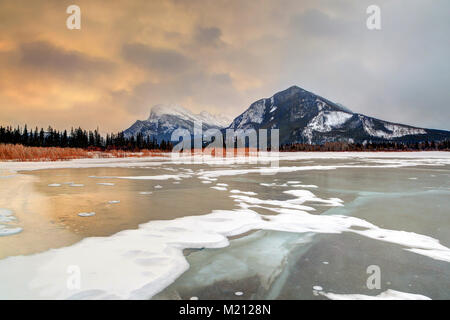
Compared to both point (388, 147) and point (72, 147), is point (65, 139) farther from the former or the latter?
point (388, 147)

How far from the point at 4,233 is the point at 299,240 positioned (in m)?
5.14

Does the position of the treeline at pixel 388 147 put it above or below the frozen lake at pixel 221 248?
above

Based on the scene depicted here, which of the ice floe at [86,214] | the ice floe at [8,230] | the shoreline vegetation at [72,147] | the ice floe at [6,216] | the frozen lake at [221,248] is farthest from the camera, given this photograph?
the shoreline vegetation at [72,147]

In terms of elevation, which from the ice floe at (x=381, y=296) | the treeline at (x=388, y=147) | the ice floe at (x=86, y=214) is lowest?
the ice floe at (x=381, y=296)

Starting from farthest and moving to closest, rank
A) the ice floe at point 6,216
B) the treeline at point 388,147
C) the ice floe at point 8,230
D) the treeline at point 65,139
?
the treeline at point 388,147
the treeline at point 65,139
the ice floe at point 6,216
the ice floe at point 8,230

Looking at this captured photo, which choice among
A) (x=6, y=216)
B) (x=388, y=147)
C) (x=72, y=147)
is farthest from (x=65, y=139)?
(x=388, y=147)

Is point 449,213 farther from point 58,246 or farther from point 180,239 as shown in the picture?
point 58,246

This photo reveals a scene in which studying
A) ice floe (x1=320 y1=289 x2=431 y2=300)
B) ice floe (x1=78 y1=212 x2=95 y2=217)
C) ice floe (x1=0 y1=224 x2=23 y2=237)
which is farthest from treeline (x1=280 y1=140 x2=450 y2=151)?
ice floe (x1=0 y1=224 x2=23 y2=237)

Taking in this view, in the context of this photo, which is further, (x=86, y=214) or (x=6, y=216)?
(x=86, y=214)

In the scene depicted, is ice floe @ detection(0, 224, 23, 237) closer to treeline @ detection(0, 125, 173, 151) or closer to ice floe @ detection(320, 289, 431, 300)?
ice floe @ detection(320, 289, 431, 300)

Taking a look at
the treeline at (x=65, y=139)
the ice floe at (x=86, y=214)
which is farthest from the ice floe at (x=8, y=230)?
the treeline at (x=65, y=139)

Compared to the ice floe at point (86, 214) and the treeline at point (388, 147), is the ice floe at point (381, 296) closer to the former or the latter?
the ice floe at point (86, 214)

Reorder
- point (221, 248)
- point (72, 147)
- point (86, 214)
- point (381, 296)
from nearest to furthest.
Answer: point (381, 296) < point (221, 248) < point (86, 214) < point (72, 147)
